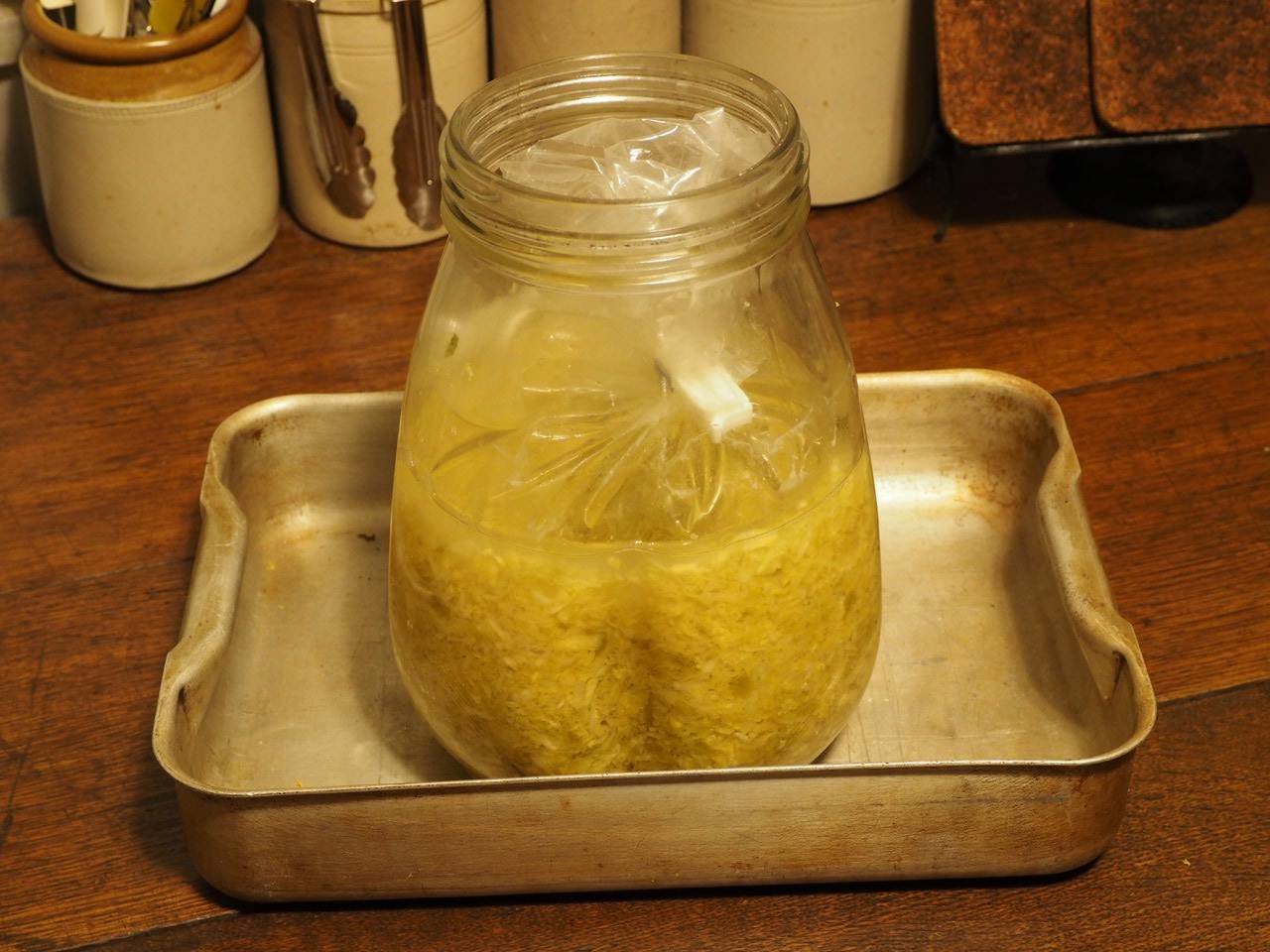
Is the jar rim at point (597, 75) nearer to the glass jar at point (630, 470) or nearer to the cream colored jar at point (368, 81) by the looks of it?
the glass jar at point (630, 470)

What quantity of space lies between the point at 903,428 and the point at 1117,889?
0.72ft

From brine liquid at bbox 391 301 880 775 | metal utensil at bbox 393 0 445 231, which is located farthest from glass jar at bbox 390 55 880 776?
metal utensil at bbox 393 0 445 231

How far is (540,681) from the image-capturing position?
467mm

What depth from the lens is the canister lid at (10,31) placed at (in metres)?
0.83

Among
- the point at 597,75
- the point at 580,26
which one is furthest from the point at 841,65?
the point at 597,75

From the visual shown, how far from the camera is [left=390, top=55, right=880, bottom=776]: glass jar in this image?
1.42ft

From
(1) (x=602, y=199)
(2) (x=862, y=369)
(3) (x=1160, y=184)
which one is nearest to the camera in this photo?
(1) (x=602, y=199)

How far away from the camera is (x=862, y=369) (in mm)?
775

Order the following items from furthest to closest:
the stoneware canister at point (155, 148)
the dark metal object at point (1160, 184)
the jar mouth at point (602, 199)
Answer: the dark metal object at point (1160, 184) < the stoneware canister at point (155, 148) < the jar mouth at point (602, 199)

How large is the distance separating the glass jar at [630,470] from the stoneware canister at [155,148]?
35 centimetres

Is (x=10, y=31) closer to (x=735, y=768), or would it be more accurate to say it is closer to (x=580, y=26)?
(x=580, y=26)

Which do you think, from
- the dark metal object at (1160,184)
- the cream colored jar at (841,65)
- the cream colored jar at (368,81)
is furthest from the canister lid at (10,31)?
the dark metal object at (1160,184)

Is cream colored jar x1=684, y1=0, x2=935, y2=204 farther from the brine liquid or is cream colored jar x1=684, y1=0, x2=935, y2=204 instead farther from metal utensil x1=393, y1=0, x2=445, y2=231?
the brine liquid

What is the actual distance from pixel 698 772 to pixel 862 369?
37cm
